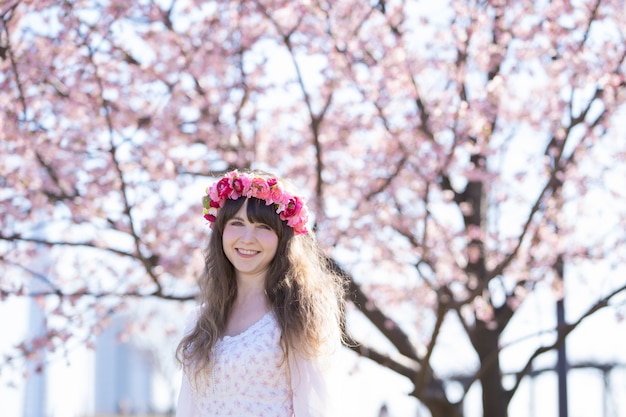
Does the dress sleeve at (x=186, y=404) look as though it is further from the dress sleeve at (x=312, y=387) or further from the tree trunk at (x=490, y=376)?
the tree trunk at (x=490, y=376)

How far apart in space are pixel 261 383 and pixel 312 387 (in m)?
0.17

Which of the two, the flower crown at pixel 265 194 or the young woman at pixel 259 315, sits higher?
the flower crown at pixel 265 194

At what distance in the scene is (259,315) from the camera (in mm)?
3316

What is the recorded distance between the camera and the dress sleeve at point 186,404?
3248mm

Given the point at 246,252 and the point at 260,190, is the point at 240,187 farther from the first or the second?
the point at 246,252

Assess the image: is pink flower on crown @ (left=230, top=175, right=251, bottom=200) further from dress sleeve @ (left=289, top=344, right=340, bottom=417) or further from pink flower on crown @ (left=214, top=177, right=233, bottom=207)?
dress sleeve @ (left=289, top=344, right=340, bottom=417)

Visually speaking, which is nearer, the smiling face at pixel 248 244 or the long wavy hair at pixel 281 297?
the long wavy hair at pixel 281 297

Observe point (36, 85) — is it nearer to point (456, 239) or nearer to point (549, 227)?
point (456, 239)

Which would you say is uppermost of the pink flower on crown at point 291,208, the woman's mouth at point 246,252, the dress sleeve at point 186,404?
the pink flower on crown at point 291,208

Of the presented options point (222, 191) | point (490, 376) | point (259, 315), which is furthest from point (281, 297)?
point (490, 376)

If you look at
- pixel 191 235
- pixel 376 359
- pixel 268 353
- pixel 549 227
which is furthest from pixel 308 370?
pixel 549 227

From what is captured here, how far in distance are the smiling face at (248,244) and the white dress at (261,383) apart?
9.5 inches

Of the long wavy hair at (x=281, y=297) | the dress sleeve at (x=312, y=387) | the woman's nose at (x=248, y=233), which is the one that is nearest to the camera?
the dress sleeve at (x=312, y=387)

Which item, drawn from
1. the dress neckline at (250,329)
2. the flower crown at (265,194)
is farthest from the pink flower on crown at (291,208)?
the dress neckline at (250,329)
